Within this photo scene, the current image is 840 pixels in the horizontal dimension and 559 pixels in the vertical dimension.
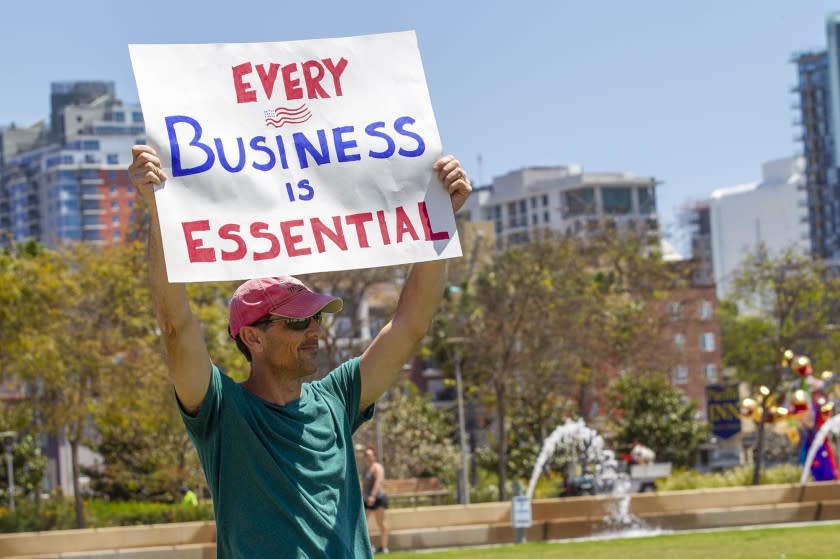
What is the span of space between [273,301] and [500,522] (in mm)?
19731

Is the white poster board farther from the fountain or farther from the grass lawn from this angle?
the fountain

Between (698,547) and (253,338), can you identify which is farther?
(698,547)

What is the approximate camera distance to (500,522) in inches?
947

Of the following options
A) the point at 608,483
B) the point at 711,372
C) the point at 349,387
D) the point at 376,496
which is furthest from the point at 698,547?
the point at 711,372

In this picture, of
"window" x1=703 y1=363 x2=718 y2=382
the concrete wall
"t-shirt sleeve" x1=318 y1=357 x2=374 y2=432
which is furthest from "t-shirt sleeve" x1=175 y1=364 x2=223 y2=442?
"window" x1=703 y1=363 x2=718 y2=382

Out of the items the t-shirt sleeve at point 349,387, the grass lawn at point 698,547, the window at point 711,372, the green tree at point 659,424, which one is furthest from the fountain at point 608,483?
the window at point 711,372

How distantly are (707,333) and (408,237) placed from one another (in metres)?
96.7

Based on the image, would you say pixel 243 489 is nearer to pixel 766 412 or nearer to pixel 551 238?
pixel 766 412

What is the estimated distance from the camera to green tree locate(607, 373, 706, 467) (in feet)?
193

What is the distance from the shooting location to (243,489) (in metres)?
4.53

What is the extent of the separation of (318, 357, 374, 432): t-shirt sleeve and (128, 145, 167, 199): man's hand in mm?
795

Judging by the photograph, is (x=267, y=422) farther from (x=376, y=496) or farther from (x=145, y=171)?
(x=376, y=496)

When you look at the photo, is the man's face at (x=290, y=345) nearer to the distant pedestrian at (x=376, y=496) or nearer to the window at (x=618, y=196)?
the distant pedestrian at (x=376, y=496)

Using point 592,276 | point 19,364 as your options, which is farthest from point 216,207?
point 592,276
